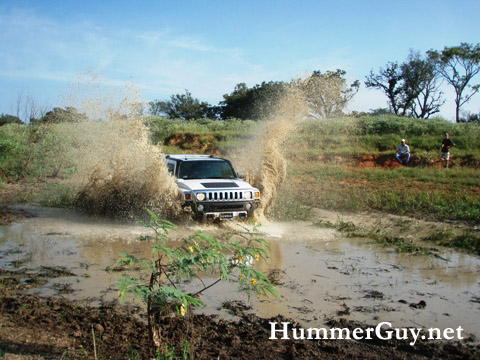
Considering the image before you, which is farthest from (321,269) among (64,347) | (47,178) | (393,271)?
(47,178)

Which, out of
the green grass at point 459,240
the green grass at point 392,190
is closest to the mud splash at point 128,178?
the green grass at point 459,240

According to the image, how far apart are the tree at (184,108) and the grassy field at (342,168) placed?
24179 mm

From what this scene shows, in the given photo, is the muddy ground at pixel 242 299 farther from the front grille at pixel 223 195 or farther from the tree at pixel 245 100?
the tree at pixel 245 100

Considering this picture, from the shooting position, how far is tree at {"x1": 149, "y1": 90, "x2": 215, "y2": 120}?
2453 inches

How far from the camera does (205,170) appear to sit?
39.4ft

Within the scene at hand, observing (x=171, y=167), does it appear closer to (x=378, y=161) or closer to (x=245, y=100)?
(x=378, y=161)

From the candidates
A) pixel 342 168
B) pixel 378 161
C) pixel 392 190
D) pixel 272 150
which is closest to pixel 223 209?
pixel 272 150

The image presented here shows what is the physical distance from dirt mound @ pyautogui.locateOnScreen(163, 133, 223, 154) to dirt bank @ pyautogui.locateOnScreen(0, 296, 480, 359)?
88.8 feet

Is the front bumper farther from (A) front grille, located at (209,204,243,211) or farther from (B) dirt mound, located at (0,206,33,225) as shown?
(B) dirt mound, located at (0,206,33,225)

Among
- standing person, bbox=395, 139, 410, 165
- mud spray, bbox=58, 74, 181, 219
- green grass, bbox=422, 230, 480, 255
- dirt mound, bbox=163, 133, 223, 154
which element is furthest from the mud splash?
dirt mound, bbox=163, 133, 223, 154

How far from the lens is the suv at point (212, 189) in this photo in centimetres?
1073

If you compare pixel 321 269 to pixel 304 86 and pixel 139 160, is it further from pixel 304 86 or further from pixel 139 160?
pixel 304 86

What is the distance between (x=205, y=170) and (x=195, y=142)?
23.6 metres

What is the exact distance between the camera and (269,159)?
43.3 ft
